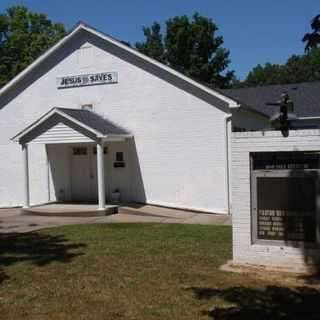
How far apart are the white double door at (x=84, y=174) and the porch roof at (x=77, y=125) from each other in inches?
59.2

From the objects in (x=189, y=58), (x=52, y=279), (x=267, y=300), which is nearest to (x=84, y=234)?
(x=52, y=279)

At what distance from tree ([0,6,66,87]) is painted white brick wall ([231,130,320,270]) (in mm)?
39153

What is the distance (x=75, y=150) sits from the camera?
19594mm

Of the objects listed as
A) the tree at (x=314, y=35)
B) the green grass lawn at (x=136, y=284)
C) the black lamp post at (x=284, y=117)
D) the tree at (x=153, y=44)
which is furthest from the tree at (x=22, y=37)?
the tree at (x=314, y=35)

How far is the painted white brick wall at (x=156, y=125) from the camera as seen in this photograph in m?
17.0

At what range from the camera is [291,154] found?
26.4 feet

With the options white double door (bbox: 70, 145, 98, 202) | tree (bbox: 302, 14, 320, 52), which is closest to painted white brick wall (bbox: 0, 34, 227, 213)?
white double door (bbox: 70, 145, 98, 202)

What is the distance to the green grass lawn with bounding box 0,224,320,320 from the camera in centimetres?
635

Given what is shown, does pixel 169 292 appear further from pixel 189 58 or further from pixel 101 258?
pixel 189 58

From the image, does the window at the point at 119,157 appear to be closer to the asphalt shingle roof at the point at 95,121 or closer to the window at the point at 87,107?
the asphalt shingle roof at the point at 95,121

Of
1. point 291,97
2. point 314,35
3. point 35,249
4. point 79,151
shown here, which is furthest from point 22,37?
point 314,35

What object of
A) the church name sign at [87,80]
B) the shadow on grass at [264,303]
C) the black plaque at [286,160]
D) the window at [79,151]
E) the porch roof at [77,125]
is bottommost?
the shadow on grass at [264,303]

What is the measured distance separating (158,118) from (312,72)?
2151 inches

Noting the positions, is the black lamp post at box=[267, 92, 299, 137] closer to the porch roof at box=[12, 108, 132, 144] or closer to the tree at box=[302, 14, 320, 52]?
the tree at box=[302, 14, 320, 52]
